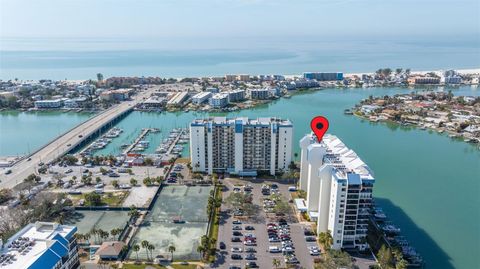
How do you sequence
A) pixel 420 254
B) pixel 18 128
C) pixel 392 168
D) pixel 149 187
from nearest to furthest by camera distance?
pixel 420 254 < pixel 149 187 < pixel 392 168 < pixel 18 128

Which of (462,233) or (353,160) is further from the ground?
(353,160)

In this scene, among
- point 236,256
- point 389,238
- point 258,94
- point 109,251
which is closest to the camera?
point 109,251

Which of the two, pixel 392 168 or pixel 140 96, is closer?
pixel 392 168

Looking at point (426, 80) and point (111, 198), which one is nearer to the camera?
point (111, 198)

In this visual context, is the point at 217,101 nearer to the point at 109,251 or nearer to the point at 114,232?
the point at 114,232

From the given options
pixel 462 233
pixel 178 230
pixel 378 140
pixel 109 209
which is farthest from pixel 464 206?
pixel 109 209

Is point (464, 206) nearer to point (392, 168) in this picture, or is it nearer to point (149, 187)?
point (392, 168)

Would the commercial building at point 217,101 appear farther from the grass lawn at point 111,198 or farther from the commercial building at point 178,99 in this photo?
the grass lawn at point 111,198

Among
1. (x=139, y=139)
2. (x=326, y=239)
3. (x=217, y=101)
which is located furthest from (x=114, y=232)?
(x=217, y=101)
